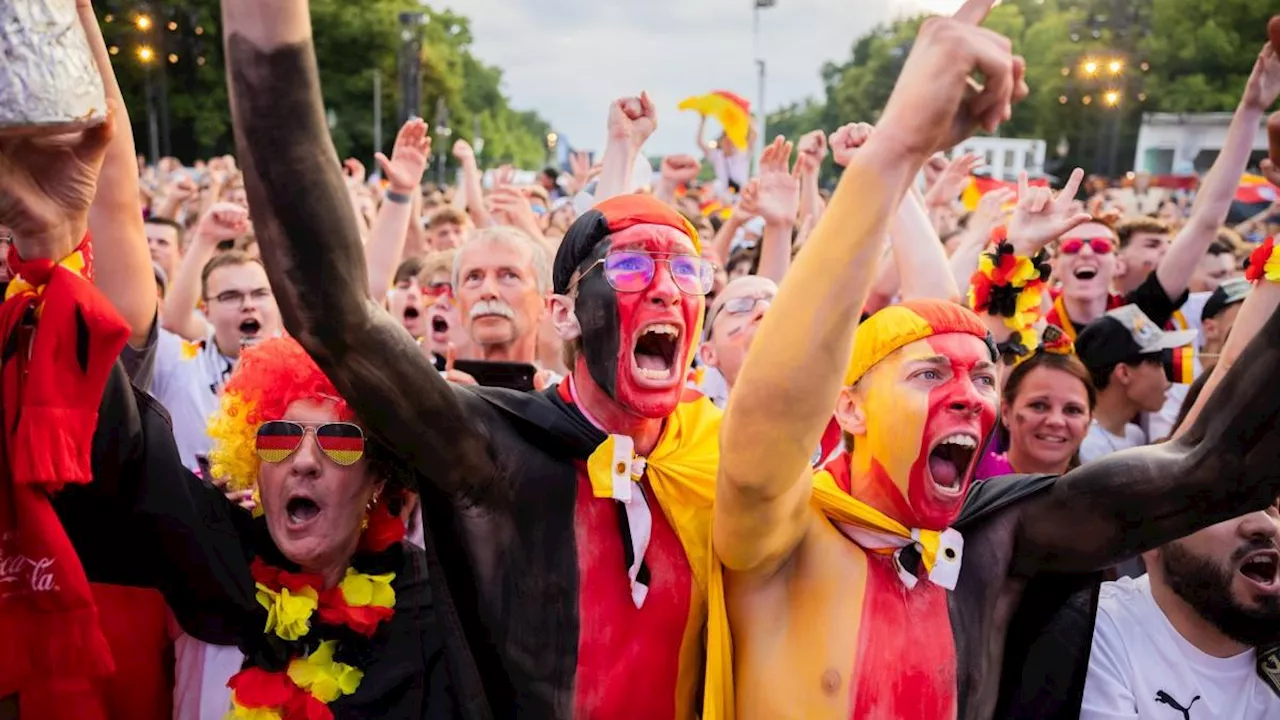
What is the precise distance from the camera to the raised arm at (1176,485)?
220 centimetres

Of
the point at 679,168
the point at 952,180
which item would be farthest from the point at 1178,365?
the point at 679,168

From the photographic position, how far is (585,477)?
2389 millimetres

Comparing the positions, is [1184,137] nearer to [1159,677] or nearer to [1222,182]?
[1222,182]

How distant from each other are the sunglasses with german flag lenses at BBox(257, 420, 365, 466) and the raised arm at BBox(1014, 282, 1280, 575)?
1570 mm

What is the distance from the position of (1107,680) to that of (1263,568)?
56cm

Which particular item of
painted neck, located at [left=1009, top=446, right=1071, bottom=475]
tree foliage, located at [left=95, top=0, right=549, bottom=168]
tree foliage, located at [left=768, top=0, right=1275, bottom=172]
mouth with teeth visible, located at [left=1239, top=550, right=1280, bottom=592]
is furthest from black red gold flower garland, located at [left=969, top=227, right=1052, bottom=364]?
tree foliage, located at [left=95, top=0, right=549, bottom=168]

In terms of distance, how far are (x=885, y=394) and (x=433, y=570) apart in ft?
3.36

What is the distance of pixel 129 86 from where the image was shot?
34.5 meters

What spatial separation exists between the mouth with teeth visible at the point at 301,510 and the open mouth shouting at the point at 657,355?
35.9 inches

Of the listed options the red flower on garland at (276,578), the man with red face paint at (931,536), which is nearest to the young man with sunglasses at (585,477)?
the man with red face paint at (931,536)

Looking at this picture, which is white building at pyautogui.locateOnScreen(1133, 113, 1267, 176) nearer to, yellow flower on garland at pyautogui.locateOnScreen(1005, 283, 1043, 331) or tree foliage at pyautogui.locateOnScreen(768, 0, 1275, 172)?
tree foliage at pyautogui.locateOnScreen(768, 0, 1275, 172)

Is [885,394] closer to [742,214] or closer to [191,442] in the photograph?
[191,442]

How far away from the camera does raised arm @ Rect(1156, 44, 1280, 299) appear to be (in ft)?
13.1

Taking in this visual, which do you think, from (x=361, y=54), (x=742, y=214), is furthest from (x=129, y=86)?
(x=742, y=214)
